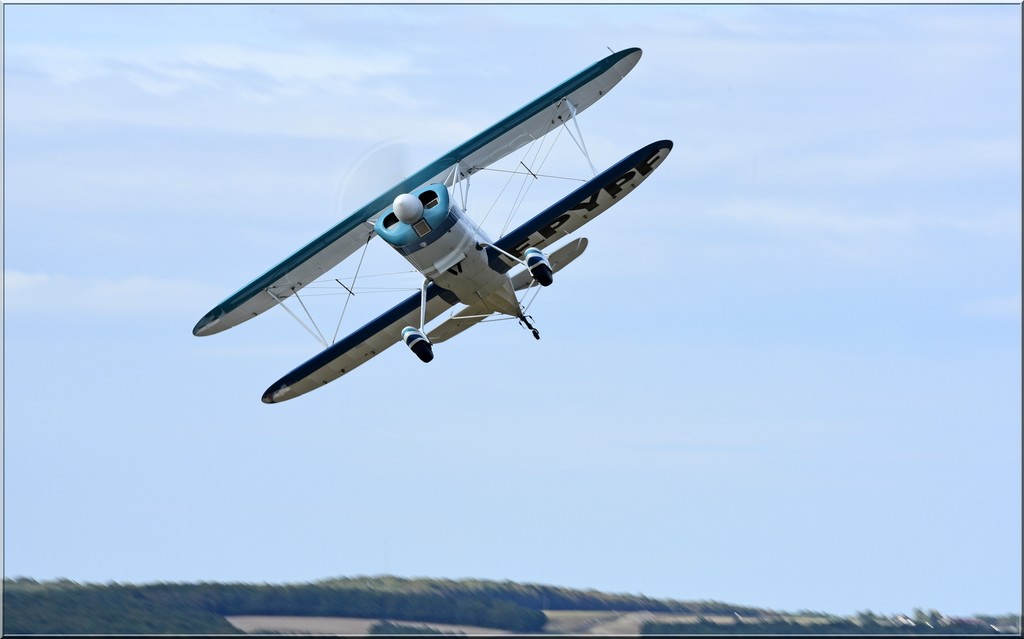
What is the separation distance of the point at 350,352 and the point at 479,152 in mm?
5324

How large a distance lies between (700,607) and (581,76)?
15524 millimetres

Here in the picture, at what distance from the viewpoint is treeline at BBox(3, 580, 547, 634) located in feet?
107

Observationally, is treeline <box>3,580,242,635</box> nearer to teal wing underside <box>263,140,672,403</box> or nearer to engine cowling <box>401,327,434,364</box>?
teal wing underside <box>263,140,672,403</box>

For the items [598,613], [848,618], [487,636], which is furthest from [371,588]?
[848,618]

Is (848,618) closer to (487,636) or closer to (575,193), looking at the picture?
(487,636)

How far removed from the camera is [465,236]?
85.1ft

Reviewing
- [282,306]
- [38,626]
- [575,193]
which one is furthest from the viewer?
[38,626]

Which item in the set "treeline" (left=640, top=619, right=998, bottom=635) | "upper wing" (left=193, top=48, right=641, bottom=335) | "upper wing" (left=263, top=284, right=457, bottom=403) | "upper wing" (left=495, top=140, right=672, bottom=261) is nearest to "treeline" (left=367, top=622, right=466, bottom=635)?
"treeline" (left=640, top=619, right=998, bottom=635)

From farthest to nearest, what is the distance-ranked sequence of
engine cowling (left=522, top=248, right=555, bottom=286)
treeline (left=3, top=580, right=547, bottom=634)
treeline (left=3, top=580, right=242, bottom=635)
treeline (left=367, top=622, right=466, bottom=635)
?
treeline (left=367, top=622, right=466, bottom=635), treeline (left=3, top=580, right=547, bottom=634), treeline (left=3, top=580, right=242, bottom=635), engine cowling (left=522, top=248, right=555, bottom=286)

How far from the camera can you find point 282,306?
94.5 feet

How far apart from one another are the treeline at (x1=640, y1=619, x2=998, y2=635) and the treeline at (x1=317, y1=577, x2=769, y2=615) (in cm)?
105

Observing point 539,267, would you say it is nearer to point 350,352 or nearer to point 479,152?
point 479,152

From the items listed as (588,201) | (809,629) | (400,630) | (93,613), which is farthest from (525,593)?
(588,201)

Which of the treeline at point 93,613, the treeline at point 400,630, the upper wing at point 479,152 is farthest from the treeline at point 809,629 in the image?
the upper wing at point 479,152
